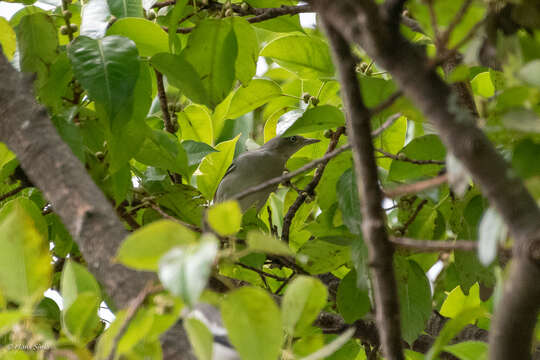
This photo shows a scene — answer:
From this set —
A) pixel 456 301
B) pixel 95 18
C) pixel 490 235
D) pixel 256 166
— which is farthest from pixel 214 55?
pixel 256 166

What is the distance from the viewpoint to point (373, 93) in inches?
71.0

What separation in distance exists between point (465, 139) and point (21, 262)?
0.77 metres

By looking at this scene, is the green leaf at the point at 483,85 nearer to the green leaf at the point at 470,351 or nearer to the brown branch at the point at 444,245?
the green leaf at the point at 470,351

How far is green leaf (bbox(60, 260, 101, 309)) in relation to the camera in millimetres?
1280

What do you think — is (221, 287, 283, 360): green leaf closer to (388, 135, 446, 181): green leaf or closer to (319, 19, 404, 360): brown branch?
(319, 19, 404, 360): brown branch

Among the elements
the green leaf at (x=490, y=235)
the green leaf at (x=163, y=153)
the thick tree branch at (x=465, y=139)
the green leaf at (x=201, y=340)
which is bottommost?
the green leaf at (x=163, y=153)

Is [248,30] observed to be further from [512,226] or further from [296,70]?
[512,226]

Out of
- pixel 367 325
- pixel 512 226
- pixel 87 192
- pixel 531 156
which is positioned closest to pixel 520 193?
pixel 512 226

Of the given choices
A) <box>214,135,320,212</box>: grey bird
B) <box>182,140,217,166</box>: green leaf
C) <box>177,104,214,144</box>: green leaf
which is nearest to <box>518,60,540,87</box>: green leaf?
<box>182,140,217,166</box>: green leaf

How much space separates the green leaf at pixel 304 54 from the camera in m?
2.52

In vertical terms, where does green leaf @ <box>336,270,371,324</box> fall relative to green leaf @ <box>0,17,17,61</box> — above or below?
below

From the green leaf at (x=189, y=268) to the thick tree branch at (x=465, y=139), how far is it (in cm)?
36

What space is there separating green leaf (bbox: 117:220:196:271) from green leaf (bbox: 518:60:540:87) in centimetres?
55

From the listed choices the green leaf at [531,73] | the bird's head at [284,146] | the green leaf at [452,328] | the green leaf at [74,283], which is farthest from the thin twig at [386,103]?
the bird's head at [284,146]
